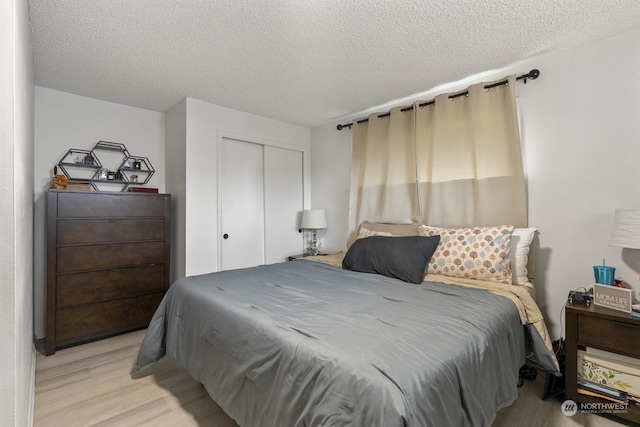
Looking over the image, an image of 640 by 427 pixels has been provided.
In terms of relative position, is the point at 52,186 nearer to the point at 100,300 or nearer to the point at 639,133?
the point at 100,300

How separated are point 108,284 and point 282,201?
82.3 inches

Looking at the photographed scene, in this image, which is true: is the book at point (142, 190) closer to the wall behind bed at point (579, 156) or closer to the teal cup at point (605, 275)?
the wall behind bed at point (579, 156)

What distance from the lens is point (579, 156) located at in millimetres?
2074

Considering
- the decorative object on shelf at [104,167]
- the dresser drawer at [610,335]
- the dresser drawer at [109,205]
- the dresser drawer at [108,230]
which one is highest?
the decorative object on shelf at [104,167]

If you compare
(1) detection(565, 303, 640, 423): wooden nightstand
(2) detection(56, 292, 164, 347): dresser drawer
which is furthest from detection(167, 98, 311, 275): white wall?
(1) detection(565, 303, 640, 423): wooden nightstand

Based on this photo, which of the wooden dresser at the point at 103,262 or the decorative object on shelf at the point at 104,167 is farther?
the decorative object on shelf at the point at 104,167

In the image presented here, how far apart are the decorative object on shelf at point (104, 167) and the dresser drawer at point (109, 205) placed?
278 millimetres

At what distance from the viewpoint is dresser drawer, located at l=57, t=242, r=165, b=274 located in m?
2.57

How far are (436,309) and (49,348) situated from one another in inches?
123

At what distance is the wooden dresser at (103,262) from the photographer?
2523 millimetres

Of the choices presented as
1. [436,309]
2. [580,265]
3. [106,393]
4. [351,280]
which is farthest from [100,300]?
[580,265]

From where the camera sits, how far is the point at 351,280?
7.00ft

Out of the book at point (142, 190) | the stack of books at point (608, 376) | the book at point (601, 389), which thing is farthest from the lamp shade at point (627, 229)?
the book at point (142, 190)

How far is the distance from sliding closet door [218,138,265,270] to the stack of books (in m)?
3.10
